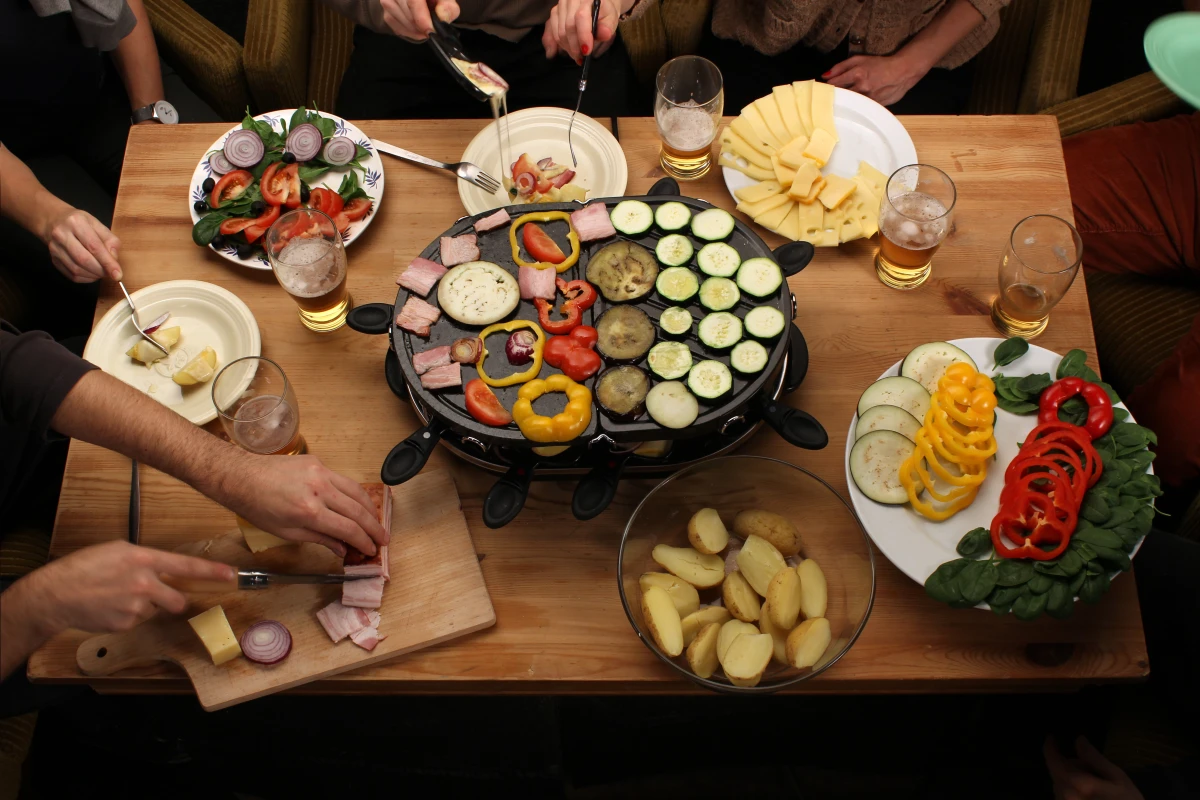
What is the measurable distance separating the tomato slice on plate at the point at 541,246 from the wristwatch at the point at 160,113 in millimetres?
1436

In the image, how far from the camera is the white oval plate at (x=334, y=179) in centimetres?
245

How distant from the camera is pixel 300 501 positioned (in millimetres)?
1931

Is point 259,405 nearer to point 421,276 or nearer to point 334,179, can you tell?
point 421,276

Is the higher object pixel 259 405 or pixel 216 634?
pixel 259 405

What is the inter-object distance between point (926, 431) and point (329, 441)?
144 centimetres

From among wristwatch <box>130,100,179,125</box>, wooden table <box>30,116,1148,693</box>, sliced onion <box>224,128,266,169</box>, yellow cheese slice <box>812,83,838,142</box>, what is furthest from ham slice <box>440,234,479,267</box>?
wristwatch <box>130,100,179,125</box>

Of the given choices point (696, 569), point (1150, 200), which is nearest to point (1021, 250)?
point (1150, 200)

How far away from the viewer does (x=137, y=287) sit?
8.15 ft

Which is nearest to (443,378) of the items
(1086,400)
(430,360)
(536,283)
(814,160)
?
(430,360)

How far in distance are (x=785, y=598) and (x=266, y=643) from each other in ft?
3.72

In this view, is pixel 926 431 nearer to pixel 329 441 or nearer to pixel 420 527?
pixel 420 527

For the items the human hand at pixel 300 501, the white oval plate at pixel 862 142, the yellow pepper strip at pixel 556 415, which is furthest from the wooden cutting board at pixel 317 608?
the white oval plate at pixel 862 142

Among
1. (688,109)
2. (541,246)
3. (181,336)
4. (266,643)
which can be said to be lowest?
(266,643)

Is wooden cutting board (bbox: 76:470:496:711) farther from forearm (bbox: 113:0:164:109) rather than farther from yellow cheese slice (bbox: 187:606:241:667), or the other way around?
forearm (bbox: 113:0:164:109)
